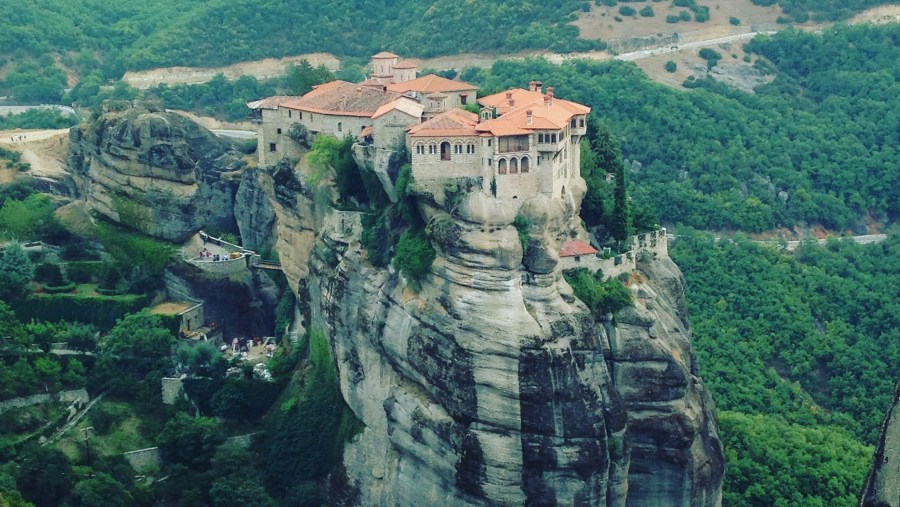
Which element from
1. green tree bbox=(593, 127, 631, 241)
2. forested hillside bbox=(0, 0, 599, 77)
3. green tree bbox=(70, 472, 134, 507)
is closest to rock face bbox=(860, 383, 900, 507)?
green tree bbox=(593, 127, 631, 241)

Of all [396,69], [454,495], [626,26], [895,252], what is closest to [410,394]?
[454,495]

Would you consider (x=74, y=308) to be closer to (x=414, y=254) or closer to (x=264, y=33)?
(x=414, y=254)

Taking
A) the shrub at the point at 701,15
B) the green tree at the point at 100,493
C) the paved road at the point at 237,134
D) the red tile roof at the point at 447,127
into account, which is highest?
the red tile roof at the point at 447,127

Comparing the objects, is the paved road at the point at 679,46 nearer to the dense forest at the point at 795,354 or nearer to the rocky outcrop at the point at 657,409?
the dense forest at the point at 795,354

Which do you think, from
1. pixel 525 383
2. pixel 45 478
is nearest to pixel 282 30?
pixel 45 478

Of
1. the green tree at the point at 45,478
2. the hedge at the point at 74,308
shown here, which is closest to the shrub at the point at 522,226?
the green tree at the point at 45,478

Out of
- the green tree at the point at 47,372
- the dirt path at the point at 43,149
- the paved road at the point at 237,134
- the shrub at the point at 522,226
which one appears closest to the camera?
the shrub at the point at 522,226
